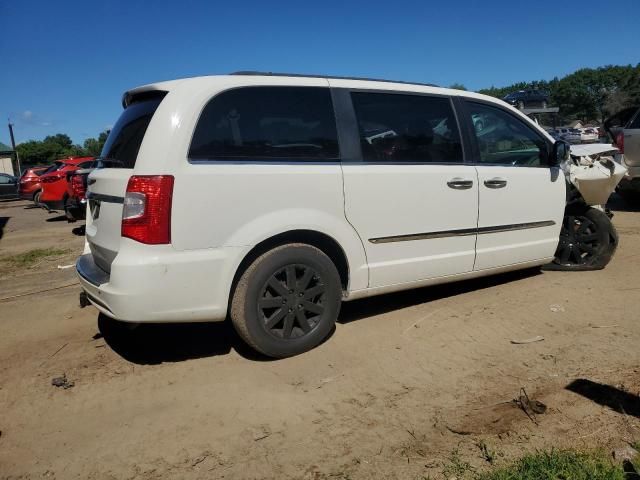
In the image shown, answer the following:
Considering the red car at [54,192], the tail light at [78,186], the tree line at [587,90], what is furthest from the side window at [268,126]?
the tree line at [587,90]

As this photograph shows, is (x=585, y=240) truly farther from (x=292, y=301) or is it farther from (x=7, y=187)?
(x=7, y=187)

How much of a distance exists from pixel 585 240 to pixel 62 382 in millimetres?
4995

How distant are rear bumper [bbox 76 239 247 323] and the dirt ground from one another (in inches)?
19.4

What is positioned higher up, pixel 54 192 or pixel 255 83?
pixel 255 83

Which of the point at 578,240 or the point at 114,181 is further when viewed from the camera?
the point at 578,240

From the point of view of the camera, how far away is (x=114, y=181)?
3355mm

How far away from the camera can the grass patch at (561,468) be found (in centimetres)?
221

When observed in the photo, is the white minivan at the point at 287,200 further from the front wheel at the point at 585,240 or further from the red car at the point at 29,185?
the red car at the point at 29,185

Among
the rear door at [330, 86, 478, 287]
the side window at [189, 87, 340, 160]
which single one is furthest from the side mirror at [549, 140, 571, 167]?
the side window at [189, 87, 340, 160]

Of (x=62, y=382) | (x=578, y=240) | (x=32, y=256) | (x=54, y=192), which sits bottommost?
(x=32, y=256)

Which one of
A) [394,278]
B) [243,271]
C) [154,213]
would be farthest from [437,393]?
[154,213]

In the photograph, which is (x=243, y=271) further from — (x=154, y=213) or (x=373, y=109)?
(x=373, y=109)

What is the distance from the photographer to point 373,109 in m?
3.92

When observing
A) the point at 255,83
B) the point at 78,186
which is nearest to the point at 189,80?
the point at 255,83
